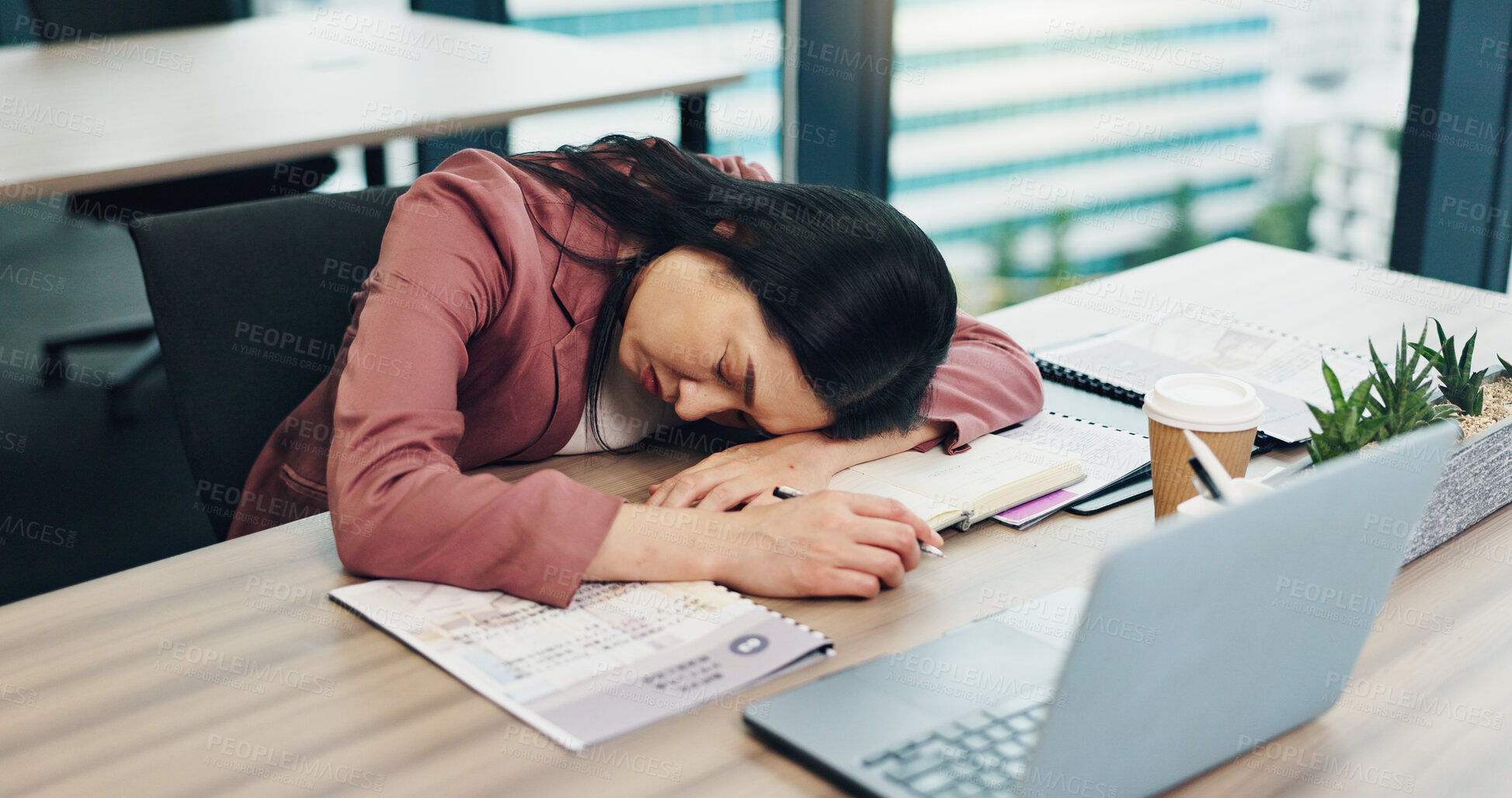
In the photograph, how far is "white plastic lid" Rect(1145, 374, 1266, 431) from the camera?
0.99 metres

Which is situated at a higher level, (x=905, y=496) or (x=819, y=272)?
(x=819, y=272)

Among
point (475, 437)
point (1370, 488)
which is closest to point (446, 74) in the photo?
point (475, 437)

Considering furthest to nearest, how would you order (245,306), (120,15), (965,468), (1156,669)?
(120,15) < (245,306) < (965,468) < (1156,669)

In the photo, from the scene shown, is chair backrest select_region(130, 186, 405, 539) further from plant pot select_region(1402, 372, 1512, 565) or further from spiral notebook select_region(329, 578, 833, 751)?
plant pot select_region(1402, 372, 1512, 565)

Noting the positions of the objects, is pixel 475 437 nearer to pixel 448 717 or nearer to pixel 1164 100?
pixel 448 717

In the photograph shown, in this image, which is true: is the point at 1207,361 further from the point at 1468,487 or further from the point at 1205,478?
the point at 1205,478

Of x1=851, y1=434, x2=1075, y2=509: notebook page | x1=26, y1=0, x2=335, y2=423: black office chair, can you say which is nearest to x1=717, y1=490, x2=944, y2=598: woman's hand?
x1=851, y1=434, x2=1075, y2=509: notebook page

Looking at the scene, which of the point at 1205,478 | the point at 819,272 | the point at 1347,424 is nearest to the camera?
the point at 1205,478

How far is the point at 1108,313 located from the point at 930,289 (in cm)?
62

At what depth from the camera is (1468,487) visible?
101 cm

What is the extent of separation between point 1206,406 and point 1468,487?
237 mm

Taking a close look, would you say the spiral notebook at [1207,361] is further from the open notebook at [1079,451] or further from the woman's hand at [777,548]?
the woman's hand at [777,548]


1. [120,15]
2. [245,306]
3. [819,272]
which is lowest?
[245,306]

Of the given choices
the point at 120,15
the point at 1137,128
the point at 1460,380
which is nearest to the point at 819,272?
the point at 1460,380
